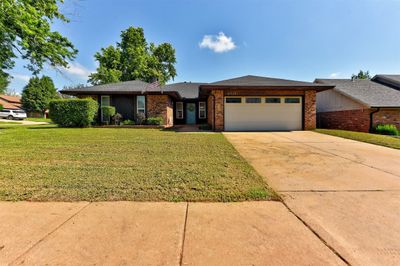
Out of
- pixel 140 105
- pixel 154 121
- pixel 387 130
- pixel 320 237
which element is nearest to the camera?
pixel 320 237

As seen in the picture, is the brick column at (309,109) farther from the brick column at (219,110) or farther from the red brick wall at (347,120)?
the brick column at (219,110)

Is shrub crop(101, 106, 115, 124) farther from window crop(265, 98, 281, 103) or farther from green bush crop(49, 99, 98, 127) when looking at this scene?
window crop(265, 98, 281, 103)

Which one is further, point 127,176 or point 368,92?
point 368,92

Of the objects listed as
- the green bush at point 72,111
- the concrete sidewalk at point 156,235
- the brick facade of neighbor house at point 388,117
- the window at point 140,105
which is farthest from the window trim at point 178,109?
Result: the concrete sidewalk at point 156,235

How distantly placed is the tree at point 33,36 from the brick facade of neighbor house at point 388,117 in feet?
60.3

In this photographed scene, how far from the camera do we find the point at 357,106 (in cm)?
1382

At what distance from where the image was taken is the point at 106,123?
1431cm

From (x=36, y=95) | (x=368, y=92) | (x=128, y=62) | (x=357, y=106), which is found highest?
(x=128, y=62)

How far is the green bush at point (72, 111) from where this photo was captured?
12797mm

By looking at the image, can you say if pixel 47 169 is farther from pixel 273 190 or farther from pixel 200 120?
pixel 200 120

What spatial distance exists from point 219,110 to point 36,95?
136 ft

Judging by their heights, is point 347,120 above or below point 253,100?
below

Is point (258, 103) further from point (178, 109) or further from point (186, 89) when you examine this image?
point (186, 89)

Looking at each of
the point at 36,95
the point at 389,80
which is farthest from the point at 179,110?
the point at 36,95
